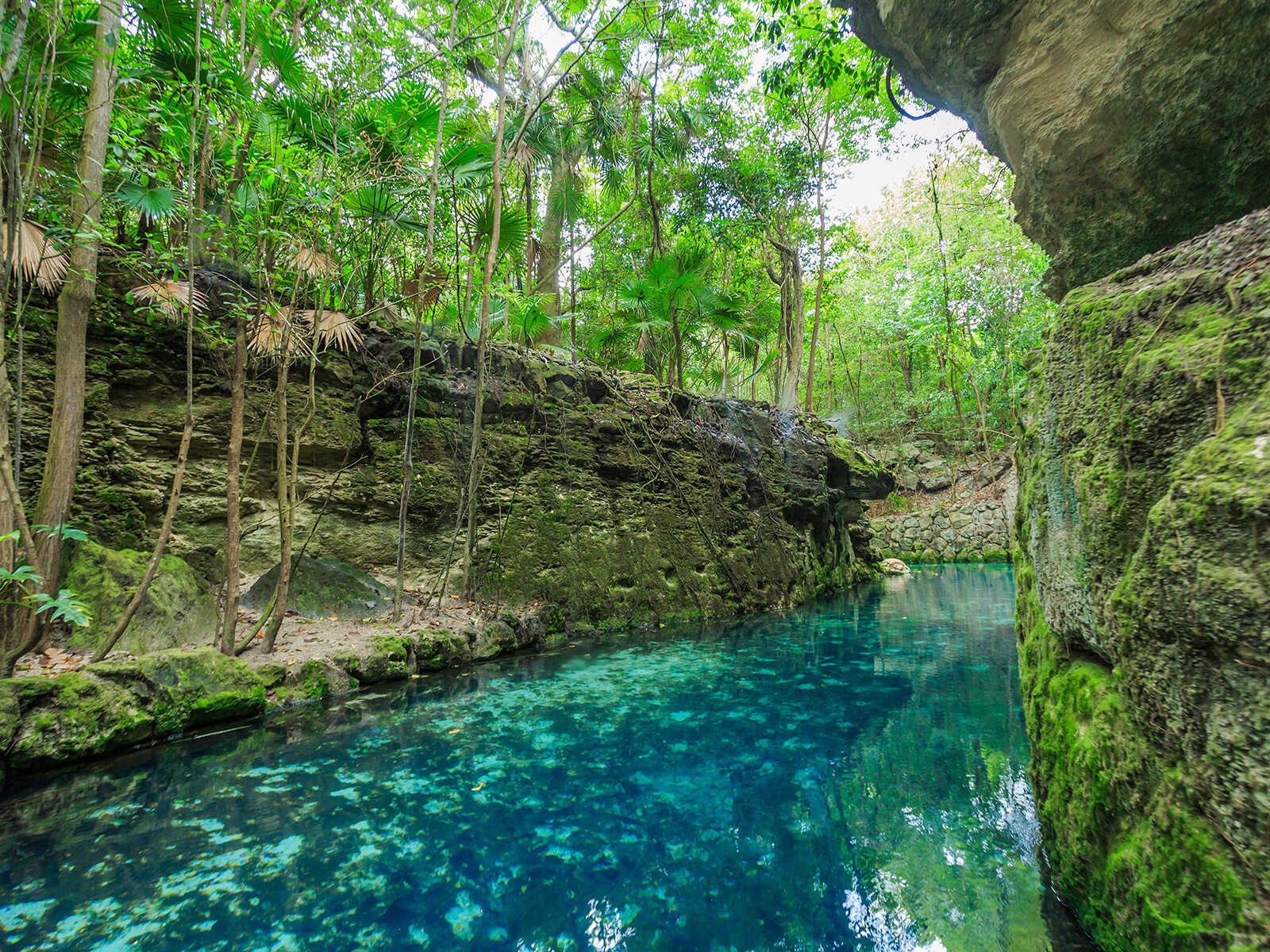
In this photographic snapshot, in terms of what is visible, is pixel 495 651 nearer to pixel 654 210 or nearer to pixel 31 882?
pixel 31 882

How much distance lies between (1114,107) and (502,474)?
771 cm

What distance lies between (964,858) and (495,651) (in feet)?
17.5

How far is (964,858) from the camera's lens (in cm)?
264

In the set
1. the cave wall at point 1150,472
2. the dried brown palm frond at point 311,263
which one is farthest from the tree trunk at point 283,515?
the cave wall at point 1150,472

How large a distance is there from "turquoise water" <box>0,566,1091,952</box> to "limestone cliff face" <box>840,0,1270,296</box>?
3.36m

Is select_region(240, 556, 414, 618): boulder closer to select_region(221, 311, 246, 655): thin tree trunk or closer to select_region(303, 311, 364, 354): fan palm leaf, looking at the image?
select_region(221, 311, 246, 655): thin tree trunk

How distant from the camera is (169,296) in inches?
197

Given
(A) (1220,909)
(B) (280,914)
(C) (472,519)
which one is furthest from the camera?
(C) (472,519)

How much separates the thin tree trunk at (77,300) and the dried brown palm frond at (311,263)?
140 centimetres

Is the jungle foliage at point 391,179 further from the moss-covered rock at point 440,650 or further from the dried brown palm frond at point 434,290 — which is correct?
the moss-covered rock at point 440,650

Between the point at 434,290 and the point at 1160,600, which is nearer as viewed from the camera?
the point at 1160,600

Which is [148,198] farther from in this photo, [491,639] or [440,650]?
[491,639]

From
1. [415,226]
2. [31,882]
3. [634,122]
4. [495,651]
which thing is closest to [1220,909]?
[31,882]

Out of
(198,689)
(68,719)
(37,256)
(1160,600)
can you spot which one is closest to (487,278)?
(37,256)
